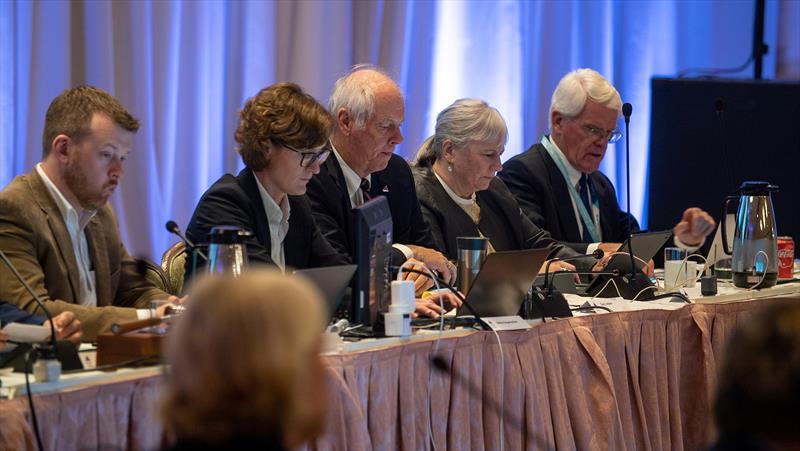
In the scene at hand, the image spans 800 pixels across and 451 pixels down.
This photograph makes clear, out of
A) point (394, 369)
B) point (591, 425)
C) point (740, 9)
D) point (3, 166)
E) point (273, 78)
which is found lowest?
point (591, 425)

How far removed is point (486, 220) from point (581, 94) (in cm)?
81

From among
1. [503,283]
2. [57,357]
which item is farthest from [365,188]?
[57,357]

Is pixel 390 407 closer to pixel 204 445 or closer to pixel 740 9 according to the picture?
pixel 204 445

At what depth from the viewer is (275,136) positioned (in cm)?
306

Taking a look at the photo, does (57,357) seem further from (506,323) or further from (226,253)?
(506,323)

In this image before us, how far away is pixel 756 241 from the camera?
370 centimetres

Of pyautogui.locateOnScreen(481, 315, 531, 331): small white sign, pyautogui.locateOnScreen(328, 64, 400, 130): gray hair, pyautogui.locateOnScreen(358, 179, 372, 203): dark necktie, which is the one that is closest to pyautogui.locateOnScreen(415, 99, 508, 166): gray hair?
pyautogui.locateOnScreen(328, 64, 400, 130): gray hair

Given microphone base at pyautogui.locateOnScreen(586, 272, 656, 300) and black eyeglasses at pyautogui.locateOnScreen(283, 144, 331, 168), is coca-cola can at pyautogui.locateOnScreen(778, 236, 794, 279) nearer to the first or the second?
microphone base at pyautogui.locateOnScreen(586, 272, 656, 300)

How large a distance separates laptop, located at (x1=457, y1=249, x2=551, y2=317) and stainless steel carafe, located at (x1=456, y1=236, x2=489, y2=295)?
17cm

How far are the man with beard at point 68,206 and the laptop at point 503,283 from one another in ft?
2.66

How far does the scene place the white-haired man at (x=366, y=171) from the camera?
3.53 m

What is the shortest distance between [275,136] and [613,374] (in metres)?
1.13

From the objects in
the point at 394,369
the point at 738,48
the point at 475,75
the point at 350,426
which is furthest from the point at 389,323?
the point at 738,48

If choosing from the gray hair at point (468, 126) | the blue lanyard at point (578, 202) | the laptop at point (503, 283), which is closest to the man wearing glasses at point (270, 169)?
the laptop at point (503, 283)
